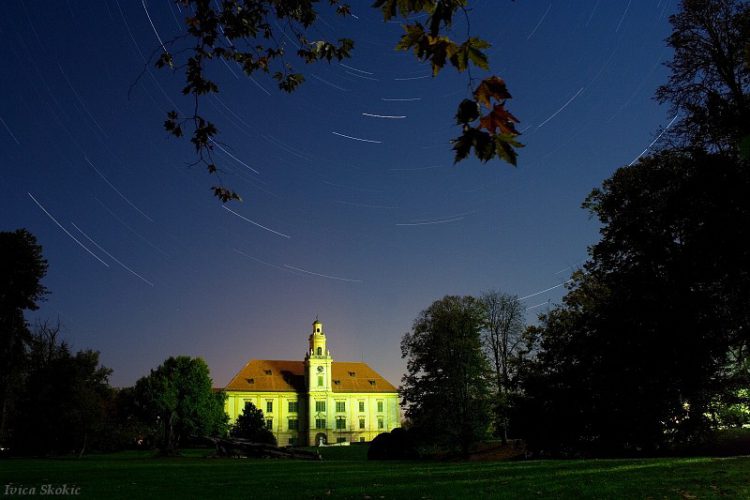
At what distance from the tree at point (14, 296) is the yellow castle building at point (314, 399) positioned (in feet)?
192

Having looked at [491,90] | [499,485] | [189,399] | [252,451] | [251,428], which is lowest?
[252,451]

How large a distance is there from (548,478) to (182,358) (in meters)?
59.8

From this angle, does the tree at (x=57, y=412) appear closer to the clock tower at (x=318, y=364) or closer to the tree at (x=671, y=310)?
the tree at (x=671, y=310)

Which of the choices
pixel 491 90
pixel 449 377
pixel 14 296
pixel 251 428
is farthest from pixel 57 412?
pixel 491 90

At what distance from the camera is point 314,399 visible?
333ft

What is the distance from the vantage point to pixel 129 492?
13461 mm

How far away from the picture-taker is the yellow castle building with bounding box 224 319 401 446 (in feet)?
330

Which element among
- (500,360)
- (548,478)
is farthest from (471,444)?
(548,478)

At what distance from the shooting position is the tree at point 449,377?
40688 millimetres

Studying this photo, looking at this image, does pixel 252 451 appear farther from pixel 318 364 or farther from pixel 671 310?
pixel 318 364

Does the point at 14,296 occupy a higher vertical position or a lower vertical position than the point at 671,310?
higher

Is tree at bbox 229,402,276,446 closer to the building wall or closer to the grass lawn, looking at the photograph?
the building wall

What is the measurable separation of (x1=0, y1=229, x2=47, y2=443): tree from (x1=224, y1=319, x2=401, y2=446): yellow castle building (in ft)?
192

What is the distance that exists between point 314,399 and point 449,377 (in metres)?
64.7
